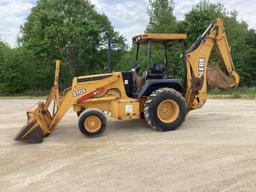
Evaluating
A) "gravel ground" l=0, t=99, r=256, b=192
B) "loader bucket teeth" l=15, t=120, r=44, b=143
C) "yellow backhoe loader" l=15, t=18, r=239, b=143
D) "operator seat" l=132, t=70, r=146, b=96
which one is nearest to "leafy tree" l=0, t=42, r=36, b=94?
"gravel ground" l=0, t=99, r=256, b=192

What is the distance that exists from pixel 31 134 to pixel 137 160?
A: 278 cm

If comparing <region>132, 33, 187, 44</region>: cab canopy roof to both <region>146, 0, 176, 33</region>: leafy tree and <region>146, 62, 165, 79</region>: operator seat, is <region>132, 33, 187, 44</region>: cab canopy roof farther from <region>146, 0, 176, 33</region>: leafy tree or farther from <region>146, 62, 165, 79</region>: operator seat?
<region>146, 0, 176, 33</region>: leafy tree

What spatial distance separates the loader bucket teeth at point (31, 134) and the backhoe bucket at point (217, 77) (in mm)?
4760

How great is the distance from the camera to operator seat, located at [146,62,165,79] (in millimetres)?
8898

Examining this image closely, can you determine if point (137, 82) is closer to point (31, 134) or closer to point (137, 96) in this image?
point (137, 96)

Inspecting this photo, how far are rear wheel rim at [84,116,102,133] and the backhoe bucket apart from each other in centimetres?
349

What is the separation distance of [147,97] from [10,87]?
20.1 meters

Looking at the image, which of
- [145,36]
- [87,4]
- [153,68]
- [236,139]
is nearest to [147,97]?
[153,68]

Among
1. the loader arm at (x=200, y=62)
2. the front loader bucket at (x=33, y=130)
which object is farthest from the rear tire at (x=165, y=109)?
the front loader bucket at (x=33, y=130)

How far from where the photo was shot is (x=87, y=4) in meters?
39.9

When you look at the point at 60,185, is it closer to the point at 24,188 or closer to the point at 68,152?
the point at 24,188

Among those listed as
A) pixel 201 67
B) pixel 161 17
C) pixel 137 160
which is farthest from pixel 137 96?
pixel 161 17

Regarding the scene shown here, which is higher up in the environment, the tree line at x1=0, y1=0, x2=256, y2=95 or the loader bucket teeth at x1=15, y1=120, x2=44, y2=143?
the tree line at x1=0, y1=0, x2=256, y2=95

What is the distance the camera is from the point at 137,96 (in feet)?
29.1
